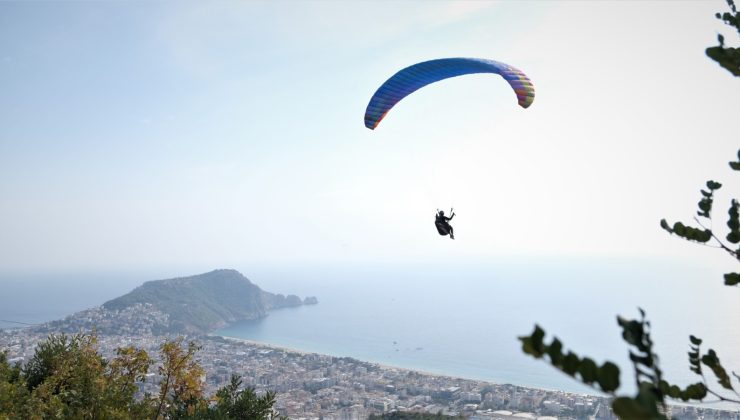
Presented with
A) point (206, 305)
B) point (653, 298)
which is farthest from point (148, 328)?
point (653, 298)

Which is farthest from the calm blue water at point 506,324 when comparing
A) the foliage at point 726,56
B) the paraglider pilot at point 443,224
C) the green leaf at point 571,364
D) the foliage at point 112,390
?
the green leaf at point 571,364

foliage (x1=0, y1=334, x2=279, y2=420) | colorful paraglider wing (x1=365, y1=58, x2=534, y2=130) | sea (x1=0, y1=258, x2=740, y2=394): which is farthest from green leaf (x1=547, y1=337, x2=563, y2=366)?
sea (x1=0, y1=258, x2=740, y2=394)

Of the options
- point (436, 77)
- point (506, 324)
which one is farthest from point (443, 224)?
point (506, 324)

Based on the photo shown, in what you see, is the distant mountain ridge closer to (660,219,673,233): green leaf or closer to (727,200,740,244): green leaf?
(660,219,673,233): green leaf

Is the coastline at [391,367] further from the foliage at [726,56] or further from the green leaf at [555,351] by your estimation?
the green leaf at [555,351]

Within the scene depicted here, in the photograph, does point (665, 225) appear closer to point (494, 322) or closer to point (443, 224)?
point (443, 224)

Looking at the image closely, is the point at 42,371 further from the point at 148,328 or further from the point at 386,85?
the point at 148,328

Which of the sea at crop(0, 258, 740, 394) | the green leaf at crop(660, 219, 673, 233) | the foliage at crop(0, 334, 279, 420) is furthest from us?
the sea at crop(0, 258, 740, 394)
